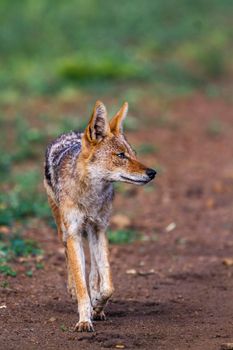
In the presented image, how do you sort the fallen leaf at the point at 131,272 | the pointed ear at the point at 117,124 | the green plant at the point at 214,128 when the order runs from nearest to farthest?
the pointed ear at the point at 117,124 < the fallen leaf at the point at 131,272 < the green plant at the point at 214,128

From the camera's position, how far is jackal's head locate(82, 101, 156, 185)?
311 inches

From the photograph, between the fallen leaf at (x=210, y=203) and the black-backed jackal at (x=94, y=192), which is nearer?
the black-backed jackal at (x=94, y=192)

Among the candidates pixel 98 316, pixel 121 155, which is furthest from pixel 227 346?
pixel 121 155

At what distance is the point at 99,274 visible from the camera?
8227 millimetres

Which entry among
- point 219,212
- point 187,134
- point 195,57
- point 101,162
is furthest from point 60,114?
point 101,162

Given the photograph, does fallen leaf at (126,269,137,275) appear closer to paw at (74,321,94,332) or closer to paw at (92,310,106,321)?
paw at (92,310,106,321)

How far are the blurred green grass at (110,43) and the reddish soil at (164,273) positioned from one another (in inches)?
115

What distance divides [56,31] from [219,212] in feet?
41.0

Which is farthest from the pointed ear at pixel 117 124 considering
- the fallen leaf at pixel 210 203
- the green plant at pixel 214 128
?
the green plant at pixel 214 128

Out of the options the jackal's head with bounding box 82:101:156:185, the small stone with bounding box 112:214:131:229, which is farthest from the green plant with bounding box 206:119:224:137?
the jackal's head with bounding box 82:101:156:185

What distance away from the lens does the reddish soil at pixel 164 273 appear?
24.7 ft

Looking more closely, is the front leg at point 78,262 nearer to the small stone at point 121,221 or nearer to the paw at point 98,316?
the paw at point 98,316

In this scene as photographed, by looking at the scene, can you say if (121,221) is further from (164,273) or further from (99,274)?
(99,274)

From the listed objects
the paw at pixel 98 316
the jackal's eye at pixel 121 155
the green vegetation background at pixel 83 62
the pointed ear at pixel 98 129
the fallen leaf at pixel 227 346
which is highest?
the green vegetation background at pixel 83 62
